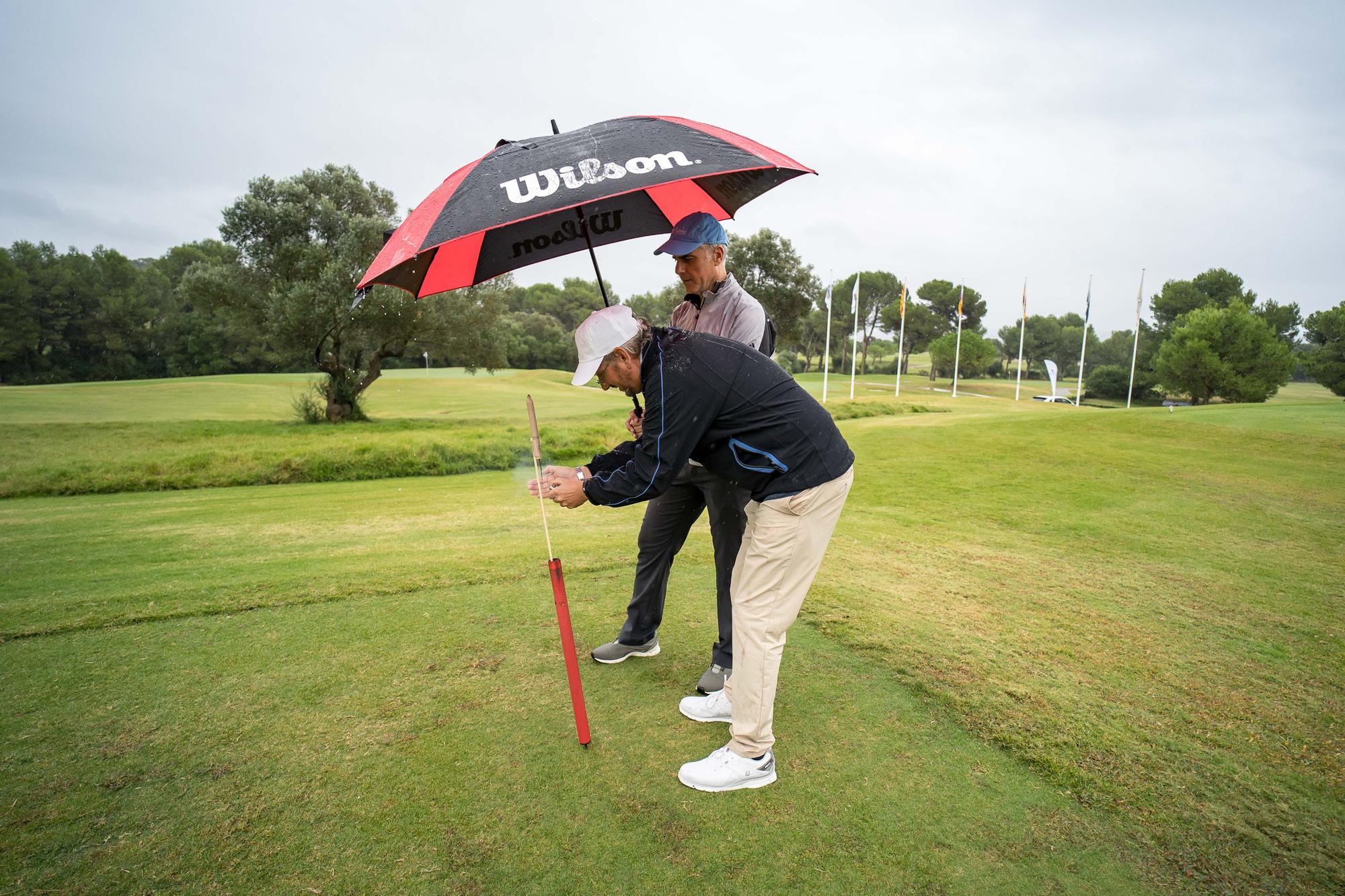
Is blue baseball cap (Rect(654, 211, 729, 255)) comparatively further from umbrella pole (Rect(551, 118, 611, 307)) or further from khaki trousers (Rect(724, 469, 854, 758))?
khaki trousers (Rect(724, 469, 854, 758))

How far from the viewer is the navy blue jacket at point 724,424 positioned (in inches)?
114

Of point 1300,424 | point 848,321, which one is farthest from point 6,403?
point 848,321

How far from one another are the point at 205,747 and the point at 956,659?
3884mm

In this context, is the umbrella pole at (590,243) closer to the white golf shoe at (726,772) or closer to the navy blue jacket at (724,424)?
the navy blue jacket at (724,424)

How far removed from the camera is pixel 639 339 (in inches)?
118

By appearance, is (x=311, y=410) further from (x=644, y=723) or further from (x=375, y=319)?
(x=644, y=723)

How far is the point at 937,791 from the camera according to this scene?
9.40 ft

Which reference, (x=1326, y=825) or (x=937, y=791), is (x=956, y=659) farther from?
(x=1326, y=825)

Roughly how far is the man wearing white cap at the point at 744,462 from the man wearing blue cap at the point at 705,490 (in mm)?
580

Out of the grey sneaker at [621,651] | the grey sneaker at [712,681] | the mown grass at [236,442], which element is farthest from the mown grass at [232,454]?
the grey sneaker at [712,681]

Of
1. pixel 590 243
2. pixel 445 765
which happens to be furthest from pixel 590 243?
pixel 445 765

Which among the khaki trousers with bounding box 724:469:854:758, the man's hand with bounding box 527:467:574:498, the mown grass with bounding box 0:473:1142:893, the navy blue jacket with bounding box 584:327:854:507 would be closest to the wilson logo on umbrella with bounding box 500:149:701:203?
the navy blue jacket with bounding box 584:327:854:507

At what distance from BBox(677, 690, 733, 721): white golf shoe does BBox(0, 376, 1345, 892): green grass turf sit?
0.31 feet

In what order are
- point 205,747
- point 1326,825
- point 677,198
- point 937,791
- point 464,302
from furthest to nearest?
point 464,302 < point 677,198 < point 205,747 < point 937,791 < point 1326,825
